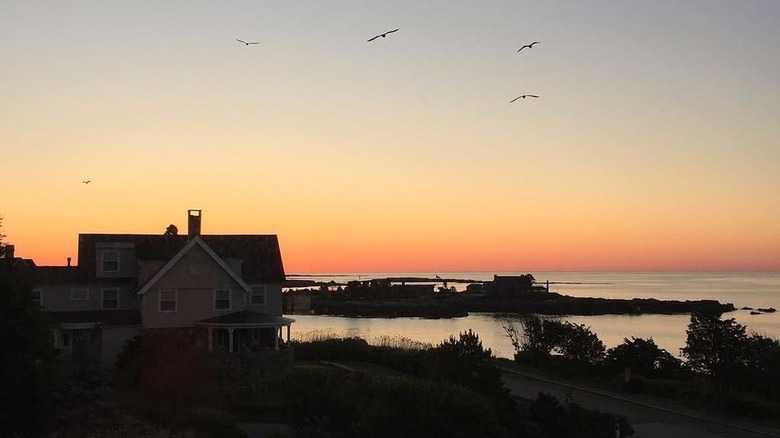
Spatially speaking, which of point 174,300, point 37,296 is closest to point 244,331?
point 174,300

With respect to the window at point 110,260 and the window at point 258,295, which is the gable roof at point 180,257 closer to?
the window at point 258,295

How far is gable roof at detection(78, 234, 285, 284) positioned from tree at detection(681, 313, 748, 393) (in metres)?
21.6

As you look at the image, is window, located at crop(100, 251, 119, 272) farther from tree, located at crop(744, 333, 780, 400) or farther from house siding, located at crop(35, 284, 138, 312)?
tree, located at crop(744, 333, 780, 400)

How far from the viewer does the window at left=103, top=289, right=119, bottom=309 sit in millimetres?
39531

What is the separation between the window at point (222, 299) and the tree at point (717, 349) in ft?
69.1

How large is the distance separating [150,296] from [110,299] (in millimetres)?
3089

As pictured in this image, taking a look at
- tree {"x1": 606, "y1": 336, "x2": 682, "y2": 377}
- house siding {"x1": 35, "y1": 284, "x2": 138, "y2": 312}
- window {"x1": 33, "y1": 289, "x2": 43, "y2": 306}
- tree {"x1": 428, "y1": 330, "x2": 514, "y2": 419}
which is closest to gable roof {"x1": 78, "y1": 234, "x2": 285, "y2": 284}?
house siding {"x1": 35, "y1": 284, "x2": 138, "y2": 312}

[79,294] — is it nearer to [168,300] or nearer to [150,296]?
[150,296]

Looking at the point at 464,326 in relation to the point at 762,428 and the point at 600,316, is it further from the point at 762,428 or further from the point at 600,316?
the point at 762,428

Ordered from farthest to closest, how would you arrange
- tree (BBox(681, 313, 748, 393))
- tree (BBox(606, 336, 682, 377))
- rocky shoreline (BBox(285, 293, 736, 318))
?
rocky shoreline (BBox(285, 293, 736, 318)) < tree (BBox(606, 336, 682, 377)) < tree (BBox(681, 313, 748, 393))

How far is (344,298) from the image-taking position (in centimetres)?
14050

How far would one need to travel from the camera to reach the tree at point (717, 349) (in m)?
26.3

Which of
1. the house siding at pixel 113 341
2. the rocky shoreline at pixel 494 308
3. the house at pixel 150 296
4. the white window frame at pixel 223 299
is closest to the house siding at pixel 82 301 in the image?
the house at pixel 150 296

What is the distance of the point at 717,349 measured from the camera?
26.9 meters
